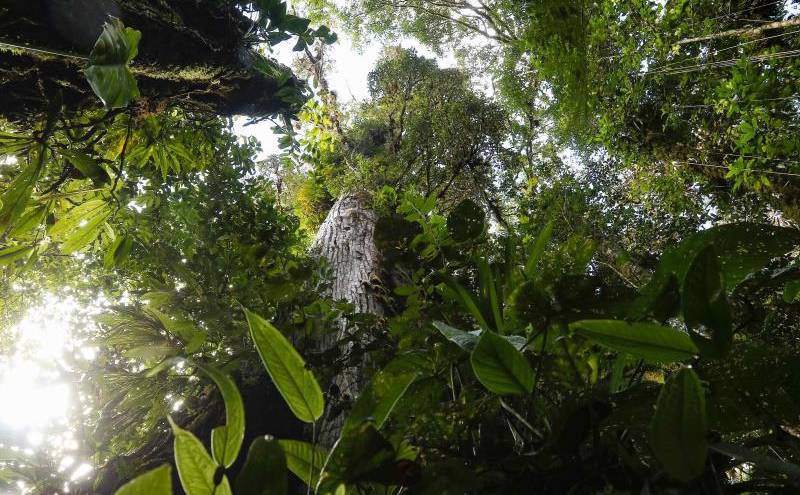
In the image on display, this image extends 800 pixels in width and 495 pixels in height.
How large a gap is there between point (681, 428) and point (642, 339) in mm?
115

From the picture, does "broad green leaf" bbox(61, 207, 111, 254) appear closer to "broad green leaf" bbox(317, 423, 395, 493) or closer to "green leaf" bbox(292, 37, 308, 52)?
"green leaf" bbox(292, 37, 308, 52)

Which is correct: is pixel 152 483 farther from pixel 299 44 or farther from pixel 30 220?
pixel 299 44

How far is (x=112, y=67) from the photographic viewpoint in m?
0.82

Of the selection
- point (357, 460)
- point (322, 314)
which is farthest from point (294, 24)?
point (357, 460)

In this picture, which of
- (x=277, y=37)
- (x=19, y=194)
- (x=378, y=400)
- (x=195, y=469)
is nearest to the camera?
(x=195, y=469)

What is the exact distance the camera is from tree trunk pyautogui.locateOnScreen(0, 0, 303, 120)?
1.26 metres

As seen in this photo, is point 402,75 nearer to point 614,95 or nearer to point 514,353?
point 614,95

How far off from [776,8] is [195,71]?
6.67 metres

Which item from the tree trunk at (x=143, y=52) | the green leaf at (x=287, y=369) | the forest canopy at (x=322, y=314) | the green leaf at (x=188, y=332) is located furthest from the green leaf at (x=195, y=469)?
the tree trunk at (x=143, y=52)

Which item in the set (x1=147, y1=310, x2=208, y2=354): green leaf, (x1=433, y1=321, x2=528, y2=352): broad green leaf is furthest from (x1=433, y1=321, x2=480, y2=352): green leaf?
(x1=147, y1=310, x2=208, y2=354): green leaf

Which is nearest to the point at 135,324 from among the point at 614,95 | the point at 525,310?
the point at 525,310

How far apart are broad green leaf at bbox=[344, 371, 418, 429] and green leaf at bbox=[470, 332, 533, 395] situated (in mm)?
103

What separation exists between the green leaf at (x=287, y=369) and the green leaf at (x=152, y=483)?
0.14 metres

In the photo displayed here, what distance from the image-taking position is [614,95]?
4898mm
